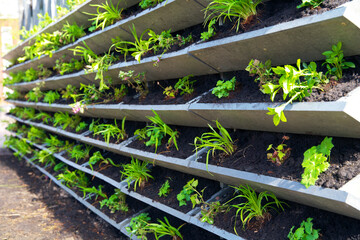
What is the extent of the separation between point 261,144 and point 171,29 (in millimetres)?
1266

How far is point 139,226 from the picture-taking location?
3141mm

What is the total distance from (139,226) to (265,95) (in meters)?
1.85

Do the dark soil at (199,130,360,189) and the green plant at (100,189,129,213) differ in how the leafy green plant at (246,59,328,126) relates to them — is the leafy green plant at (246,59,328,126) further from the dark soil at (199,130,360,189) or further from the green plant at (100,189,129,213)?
the green plant at (100,189,129,213)

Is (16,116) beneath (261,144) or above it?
beneath

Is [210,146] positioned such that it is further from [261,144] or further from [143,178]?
[143,178]

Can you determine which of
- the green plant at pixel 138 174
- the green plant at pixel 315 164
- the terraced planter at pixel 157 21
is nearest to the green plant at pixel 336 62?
the green plant at pixel 315 164

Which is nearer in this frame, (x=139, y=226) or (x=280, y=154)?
(x=280, y=154)

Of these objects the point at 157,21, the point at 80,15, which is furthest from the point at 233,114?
the point at 80,15

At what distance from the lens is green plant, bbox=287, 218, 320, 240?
1731 millimetres

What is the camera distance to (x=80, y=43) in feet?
13.6

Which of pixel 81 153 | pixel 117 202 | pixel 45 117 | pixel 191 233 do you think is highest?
pixel 45 117

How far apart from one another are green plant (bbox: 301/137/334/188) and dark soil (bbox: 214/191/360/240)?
1.19 ft

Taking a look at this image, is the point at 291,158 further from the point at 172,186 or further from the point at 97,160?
the point at 97,160

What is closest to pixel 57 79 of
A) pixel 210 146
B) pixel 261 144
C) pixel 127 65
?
pixel 127 65
